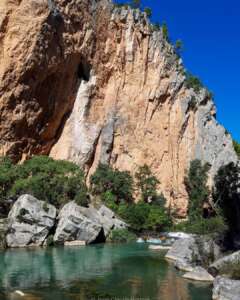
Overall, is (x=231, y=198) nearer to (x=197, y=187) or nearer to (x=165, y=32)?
(x=197, y=187)

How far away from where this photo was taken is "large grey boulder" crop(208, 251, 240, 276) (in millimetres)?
13445

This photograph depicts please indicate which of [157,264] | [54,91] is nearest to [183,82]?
[54,91]

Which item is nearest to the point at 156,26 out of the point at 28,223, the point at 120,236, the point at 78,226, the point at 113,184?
the point at 113,184

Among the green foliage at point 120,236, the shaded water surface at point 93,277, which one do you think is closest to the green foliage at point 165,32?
the green foliage at point 120,236

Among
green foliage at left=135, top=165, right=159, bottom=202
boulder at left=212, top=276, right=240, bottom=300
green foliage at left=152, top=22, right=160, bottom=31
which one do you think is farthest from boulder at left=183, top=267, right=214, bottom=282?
green foliage at left=152, top=22, right=160, bottom=31

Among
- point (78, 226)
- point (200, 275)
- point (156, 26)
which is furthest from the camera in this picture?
point (156, 26)

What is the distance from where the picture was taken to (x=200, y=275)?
1549cm

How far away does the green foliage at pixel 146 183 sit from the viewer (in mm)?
45812

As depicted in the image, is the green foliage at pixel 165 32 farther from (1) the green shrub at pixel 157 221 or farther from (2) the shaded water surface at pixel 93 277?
(2) the shaded water surface at pixel 93 277

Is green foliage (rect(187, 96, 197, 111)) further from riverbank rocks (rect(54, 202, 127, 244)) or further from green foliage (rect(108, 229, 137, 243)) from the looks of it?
riverbank rocks (rect(54, 202, 127, 244))

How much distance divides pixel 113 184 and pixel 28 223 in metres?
16.8

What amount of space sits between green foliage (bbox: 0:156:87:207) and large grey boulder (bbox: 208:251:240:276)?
1949 cm

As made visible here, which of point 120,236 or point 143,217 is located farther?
point 143,217

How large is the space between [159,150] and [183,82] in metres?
9.55
